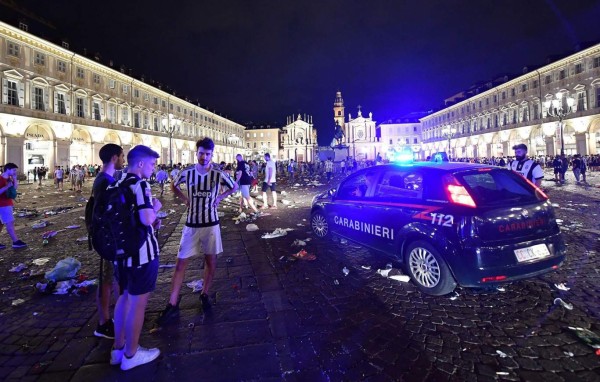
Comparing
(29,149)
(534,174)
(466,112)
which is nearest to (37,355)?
(534,174)

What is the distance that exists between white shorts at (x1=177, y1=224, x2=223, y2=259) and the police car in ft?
7.85

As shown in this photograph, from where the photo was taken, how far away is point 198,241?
12.4ft

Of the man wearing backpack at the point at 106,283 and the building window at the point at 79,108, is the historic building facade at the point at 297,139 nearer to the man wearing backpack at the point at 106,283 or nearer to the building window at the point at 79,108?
the building window at the point at 79,108

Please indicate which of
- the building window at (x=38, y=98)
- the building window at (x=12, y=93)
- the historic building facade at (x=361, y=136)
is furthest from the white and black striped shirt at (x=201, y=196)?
the historic building facade at (x=361, y=136)

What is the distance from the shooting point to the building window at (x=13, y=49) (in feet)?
94.5

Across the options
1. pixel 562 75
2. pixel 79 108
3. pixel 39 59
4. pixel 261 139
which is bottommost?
pixel 79 108

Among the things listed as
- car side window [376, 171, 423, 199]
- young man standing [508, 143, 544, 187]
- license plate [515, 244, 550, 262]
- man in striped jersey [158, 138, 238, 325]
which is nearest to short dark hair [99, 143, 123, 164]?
man in striped jersey [158, 138, 238, 325]

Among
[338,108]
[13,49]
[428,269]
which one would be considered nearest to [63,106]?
[13,49]

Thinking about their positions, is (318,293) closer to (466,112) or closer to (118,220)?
(118,220)

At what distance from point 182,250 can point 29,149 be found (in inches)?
1426

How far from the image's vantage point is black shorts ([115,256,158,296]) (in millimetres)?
2668

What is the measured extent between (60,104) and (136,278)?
4078cm

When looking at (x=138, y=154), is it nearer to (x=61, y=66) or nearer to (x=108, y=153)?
(x=108, y=153)

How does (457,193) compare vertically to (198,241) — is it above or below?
above
